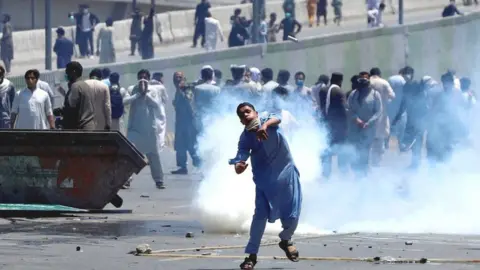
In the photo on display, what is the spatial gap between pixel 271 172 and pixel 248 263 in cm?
82

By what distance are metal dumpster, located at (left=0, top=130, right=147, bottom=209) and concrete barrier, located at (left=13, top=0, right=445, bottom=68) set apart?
22.0 metres

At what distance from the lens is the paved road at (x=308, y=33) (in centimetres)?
3710

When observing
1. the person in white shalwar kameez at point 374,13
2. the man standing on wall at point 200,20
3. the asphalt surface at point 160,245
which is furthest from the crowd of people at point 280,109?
the person in white shalwar kameez at point 374,13

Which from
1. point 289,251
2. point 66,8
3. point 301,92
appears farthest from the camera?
point 66,8

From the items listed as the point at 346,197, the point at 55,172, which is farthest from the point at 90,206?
the point at 346,197

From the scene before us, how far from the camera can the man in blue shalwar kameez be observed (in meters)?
11.4

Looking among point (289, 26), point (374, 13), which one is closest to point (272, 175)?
point (289, 26)

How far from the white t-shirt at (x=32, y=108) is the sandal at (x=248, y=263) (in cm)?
686

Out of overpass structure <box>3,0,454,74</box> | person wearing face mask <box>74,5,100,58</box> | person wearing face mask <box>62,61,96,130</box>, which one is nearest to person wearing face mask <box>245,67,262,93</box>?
person wearing face mask <box>62,61,96,130</box>

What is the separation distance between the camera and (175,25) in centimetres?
4378

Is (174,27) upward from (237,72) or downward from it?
downward

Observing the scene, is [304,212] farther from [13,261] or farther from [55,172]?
[13,261]

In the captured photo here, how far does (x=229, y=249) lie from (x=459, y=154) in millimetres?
7884

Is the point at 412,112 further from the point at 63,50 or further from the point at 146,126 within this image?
the point at 63,50
